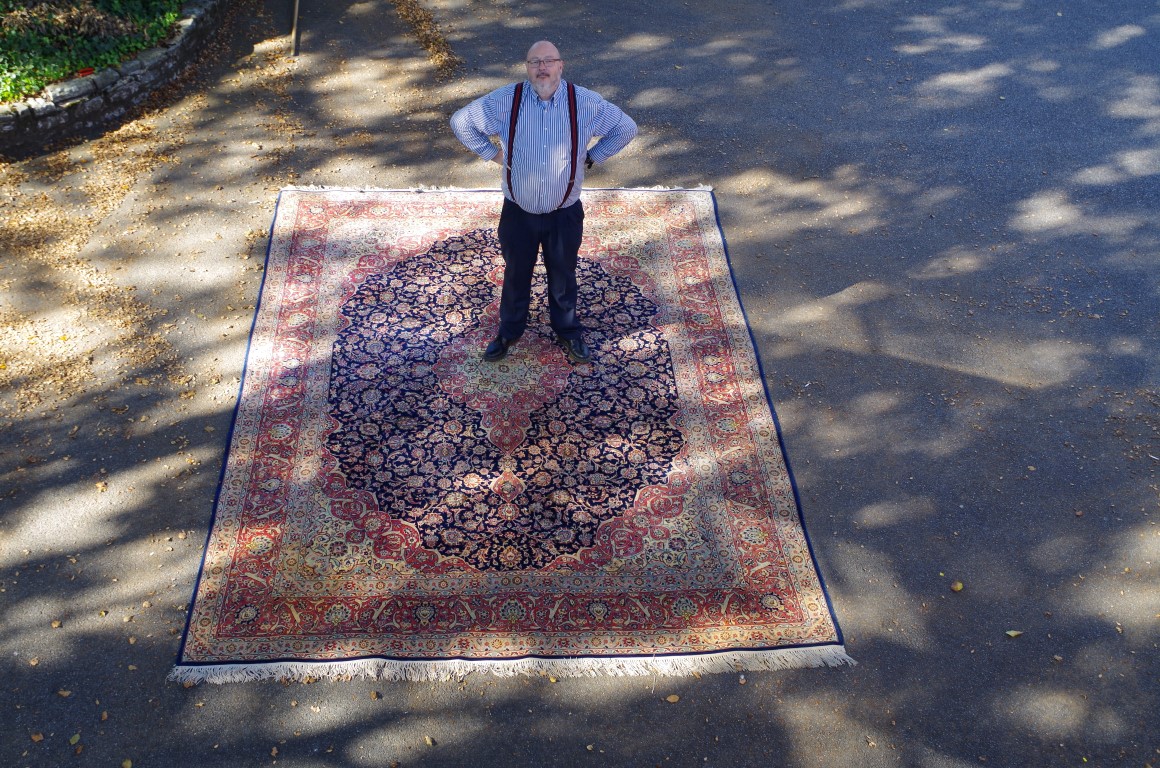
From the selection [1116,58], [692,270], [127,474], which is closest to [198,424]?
A: [127,474]

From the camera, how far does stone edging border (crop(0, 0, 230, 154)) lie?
6.41 m

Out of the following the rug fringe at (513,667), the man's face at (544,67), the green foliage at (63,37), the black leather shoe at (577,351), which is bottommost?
the rug fringe at (513,667)

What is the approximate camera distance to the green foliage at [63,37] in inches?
260

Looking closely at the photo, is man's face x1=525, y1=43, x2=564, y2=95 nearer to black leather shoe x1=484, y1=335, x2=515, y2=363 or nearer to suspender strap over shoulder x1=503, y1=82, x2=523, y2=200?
suspender strap over shoulder x1=503, y1=82, x2=523, y2=200

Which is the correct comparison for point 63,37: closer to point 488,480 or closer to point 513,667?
point 488,480

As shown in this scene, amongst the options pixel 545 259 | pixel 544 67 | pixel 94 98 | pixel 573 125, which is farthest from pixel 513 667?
pixel 94 98

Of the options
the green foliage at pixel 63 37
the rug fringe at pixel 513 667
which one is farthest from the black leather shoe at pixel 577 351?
the green foliage at pixel 63 37

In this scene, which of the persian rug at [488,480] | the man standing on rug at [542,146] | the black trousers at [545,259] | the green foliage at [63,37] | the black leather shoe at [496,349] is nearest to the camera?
the persian rug at [488,480]

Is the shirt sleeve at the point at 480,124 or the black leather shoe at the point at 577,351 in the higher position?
the shirt sleeve at the point at 480,124

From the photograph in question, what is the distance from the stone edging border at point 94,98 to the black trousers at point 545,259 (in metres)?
4.08

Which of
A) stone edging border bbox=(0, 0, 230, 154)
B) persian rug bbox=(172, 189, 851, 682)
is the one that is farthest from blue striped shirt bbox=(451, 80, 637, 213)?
stone edging border bbox=(0, 0, 230, 154)

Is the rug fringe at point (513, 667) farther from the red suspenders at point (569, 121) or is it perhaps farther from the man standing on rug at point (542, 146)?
the red suspenders at point (569, 121)

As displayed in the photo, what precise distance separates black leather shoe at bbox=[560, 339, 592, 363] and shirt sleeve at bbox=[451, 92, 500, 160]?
1.23 metres

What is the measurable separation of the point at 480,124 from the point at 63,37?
4701mm
